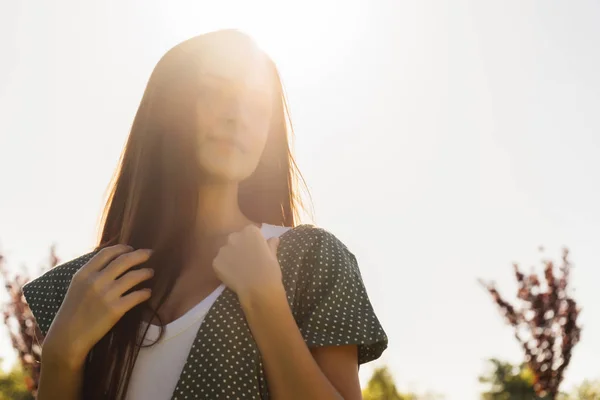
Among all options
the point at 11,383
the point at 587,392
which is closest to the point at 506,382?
the point at 587,392

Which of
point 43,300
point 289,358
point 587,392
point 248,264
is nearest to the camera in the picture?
point 289,358

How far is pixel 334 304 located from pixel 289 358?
27 centimetres

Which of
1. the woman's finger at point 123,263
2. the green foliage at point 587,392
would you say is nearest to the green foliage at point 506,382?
the green foliage at point 587,392

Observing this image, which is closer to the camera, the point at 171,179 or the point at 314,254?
the point at 314,254

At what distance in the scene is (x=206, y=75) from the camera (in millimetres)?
2279

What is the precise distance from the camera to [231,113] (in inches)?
84.4

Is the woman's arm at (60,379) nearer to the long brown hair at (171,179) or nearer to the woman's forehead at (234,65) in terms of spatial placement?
the long brown hair at (171,179)

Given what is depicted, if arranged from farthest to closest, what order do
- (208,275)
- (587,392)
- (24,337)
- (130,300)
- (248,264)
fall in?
(587,392), (24,337), (208,275), (130,300), (248,264)

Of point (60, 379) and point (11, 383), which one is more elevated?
point (60, 379)

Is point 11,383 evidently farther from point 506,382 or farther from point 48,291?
point 48,291

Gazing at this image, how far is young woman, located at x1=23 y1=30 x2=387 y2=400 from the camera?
1.79m

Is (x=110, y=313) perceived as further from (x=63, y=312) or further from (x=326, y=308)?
(x=326, y=308)

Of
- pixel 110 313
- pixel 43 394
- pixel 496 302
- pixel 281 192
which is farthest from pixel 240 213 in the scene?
pixel 496 302

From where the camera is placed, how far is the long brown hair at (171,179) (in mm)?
2240
